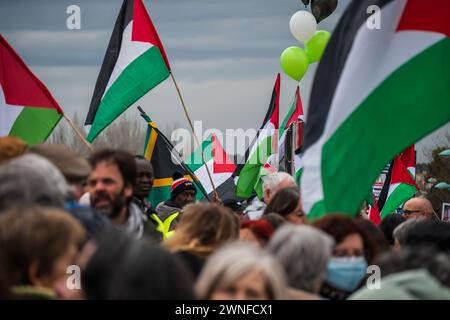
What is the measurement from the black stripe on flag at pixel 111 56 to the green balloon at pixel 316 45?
3981mm

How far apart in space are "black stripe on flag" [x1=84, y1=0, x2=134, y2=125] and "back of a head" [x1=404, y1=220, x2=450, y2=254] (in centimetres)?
485

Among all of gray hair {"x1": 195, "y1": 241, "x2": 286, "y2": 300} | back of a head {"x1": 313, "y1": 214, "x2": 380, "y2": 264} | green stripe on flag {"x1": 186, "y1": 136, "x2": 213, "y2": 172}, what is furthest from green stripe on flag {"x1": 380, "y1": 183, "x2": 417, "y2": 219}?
gray hair {"x1": 195, "y1": 241, "x2": 286, "y2": 300}

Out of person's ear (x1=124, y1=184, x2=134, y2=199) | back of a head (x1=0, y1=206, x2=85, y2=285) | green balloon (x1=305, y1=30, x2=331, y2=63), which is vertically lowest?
person's ear (x1=124, y1=184, x2=134, y2=199)

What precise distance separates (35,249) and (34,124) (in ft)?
16.7

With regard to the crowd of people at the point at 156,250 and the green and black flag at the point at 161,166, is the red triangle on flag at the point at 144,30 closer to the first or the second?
the green and black flag at the point at 161,166

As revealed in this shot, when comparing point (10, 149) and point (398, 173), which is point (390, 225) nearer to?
point (10, 149)

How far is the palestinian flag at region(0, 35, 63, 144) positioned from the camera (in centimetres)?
891

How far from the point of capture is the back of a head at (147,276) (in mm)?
3895

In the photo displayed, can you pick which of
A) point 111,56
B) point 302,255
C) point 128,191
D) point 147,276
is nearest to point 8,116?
point 111,56

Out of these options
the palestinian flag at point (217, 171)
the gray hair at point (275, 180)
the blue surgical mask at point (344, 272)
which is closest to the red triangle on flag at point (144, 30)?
the gray hair at point (275, 180)

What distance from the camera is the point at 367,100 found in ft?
21.9

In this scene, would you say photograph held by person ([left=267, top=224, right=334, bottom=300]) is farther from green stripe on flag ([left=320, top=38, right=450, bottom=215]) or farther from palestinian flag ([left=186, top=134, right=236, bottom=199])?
palestinian flag ([left=186, top=134, right=236, bottom=199])

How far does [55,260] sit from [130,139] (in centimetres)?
8407

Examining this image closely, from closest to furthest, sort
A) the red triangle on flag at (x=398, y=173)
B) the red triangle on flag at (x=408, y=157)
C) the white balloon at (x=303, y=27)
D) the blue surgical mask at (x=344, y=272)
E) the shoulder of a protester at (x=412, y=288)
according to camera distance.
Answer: the shoulder of a protester at (x=412, y=288)
the blue surgical mask at (x=344, y=272)
the white balloon at (x=303, y=27)
the red triangle on flag at (x=398, y=173)
the red triangle on flag at (x=408, y=157)
